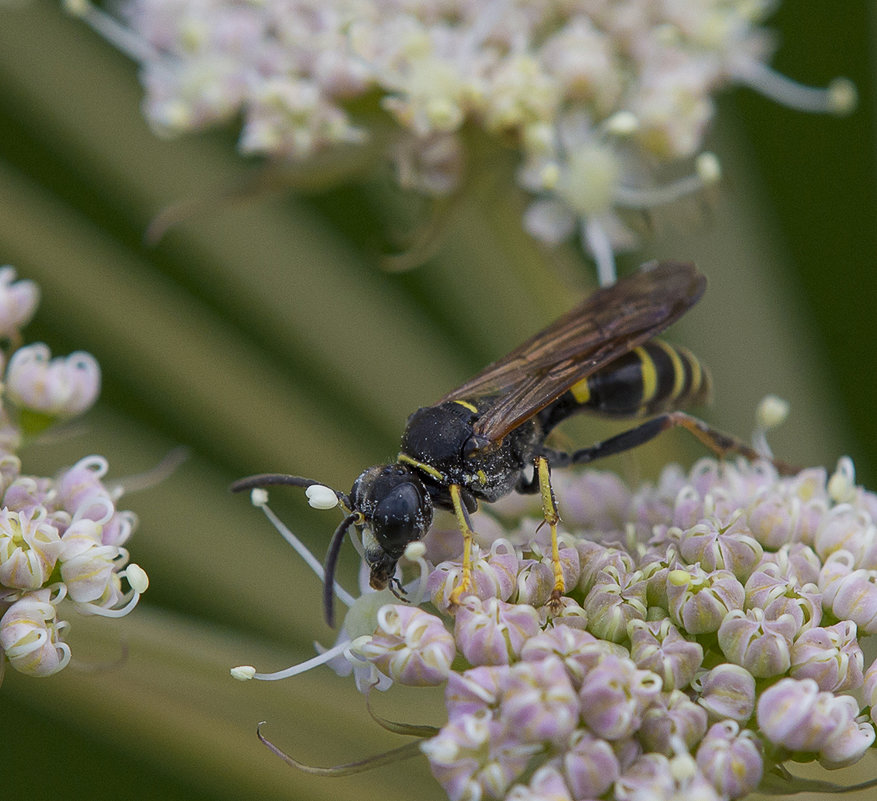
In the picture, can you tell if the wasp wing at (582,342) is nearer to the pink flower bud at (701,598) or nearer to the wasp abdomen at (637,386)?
the wasp abdomen at (637,386)

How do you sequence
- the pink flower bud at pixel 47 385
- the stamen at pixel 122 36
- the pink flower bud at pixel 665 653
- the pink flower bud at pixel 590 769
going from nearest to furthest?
1. the pink flower bud at pixel 590 769
2. the pink flower bud at pixel 665 653
3. the pink flower bud at pixel 47 385
4. the stamen at pixel 122 36

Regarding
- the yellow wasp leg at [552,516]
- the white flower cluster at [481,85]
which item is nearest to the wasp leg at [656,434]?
the yellow wasp leg at [552,516]

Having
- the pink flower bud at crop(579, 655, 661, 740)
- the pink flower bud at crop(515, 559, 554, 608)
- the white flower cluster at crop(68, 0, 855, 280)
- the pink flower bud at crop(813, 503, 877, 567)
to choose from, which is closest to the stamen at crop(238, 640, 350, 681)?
the pink flower bud at crop(515, 559, 554, 608)

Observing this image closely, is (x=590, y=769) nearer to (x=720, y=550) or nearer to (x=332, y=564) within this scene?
(x=720, y=550)

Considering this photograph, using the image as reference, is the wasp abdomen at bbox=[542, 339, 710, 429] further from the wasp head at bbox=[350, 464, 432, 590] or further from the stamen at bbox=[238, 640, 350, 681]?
the stamen at bbox=[238, 640, 350, 681]

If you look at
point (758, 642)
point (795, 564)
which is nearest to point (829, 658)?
point (758, 642)

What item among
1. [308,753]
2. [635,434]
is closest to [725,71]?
[635,434]

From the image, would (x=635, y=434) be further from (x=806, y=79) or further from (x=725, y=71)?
(x=806, y=79)
